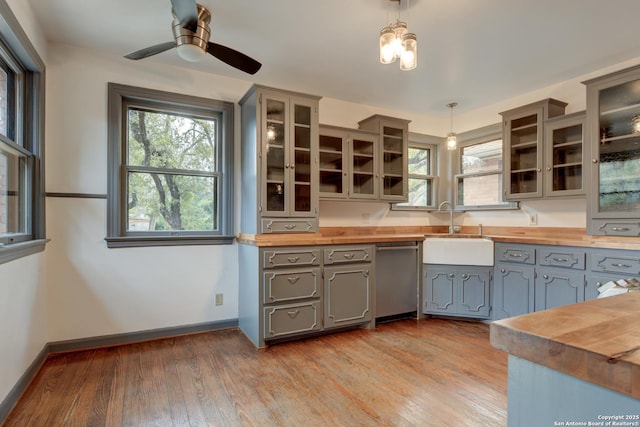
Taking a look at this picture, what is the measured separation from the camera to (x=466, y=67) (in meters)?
3.13

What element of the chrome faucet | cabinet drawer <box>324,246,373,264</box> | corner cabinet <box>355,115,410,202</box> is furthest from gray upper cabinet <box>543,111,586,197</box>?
cabinet drawer <box>324,246,373,264</box>

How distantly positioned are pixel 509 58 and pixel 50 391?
4342 millimetres

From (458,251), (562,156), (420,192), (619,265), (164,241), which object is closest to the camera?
(619,265)

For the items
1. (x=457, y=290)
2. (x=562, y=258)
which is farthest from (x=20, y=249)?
(x=562, y=258)

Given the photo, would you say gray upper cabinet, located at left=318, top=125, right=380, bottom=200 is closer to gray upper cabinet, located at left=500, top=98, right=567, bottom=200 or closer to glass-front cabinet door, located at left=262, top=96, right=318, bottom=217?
glass-front cabinet door, located at left=262, top=96, right=318, bottom=217

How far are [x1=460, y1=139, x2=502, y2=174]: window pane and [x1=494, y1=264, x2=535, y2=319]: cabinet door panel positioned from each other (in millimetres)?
1435

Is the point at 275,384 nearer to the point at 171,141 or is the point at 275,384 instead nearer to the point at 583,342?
the point at 583,342

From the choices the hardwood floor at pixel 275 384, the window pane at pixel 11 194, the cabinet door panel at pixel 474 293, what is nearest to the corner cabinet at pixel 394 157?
the cabinet door panel at pixel 474 293

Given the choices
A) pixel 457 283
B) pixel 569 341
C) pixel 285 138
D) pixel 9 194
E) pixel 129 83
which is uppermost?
pixel 129 83

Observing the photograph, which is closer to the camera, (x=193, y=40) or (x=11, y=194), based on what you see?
(x=193, y=40)

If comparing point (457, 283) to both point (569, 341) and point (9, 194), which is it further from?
point (9, 194)

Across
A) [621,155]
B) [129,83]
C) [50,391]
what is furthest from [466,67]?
[50,391]

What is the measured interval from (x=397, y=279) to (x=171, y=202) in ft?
8.01

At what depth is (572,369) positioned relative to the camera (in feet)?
1.69
